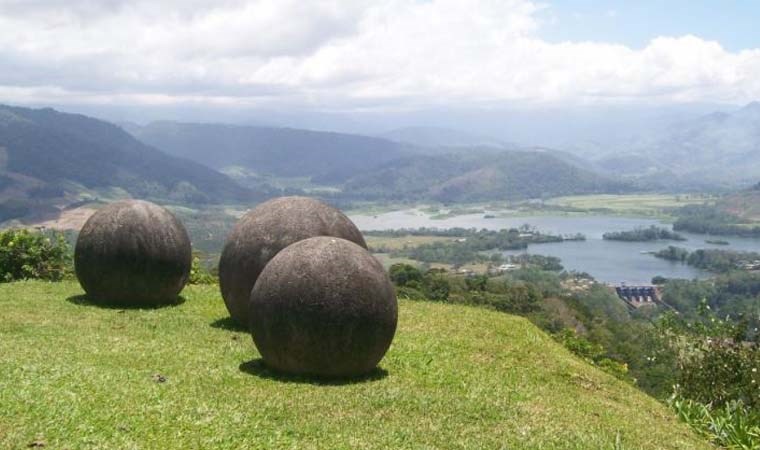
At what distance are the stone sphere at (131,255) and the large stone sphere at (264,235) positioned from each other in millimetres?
3304

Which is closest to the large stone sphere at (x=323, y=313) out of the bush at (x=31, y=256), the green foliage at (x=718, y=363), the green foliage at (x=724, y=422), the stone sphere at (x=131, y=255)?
the green foliage at (x=724, y=422)

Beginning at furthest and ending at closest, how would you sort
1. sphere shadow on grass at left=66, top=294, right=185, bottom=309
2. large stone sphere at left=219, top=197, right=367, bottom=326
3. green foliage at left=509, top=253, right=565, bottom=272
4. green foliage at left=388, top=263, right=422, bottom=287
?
green foliage at left=509, top=253, right=565, bottom=272
green foliage at left=388, top=263, right=422, bottom=287
sphere shadow on grass at left=66, top=294, right=185, bottom=309
large stone sphere at left=219, top=197, right=367, bottom=326

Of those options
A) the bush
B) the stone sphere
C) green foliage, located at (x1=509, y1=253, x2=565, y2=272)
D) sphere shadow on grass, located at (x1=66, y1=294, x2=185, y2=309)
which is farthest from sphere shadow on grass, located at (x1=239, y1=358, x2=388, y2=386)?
green foliage, located at (x1=509, y1=253, x2=565, y2=272)

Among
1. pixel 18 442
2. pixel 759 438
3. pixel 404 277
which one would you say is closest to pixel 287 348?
pixel 18 442

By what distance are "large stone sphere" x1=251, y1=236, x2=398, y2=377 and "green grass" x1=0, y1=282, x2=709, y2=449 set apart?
1.52 ft

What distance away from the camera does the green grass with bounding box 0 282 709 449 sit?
1052cm

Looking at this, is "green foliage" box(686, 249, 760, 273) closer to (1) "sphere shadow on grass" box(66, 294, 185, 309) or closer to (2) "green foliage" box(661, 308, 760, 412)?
(2) "green foliage" box(661, 308, 760, 412)

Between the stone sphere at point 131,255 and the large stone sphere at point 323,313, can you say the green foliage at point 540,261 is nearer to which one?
the stone sphere at point 131,255

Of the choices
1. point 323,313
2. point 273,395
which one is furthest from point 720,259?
point 273,395

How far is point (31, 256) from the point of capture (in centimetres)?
2834

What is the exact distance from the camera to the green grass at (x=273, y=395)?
34.5 ft

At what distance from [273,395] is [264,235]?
6106mm

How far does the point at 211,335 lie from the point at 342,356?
17.4ft

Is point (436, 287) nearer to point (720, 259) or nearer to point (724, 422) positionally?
point (724, 422)
